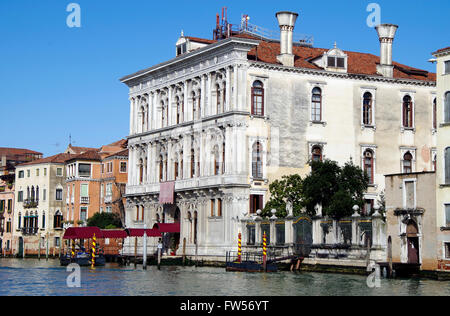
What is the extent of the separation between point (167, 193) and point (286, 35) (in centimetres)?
1272

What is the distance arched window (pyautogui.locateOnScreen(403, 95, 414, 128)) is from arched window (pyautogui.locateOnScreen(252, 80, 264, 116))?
987 cm

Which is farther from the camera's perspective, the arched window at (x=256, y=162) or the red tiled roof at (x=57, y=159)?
the red tiled roof at (x=57, y=159)

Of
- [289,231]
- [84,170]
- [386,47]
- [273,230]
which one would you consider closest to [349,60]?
[386,47]

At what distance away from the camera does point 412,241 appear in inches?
1634

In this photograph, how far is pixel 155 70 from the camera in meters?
62.8

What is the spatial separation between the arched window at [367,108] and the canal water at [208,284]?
15.8m

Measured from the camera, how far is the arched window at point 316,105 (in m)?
56.7

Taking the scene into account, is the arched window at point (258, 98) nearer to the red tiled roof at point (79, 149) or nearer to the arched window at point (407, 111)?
the arched window at point (407, 111)

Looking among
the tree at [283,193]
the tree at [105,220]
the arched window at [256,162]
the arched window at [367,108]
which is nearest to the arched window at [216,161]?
the arched window at [256,162]

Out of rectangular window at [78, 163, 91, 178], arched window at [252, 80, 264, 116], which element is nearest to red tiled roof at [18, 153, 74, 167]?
rectangular window at [78, 163, 91, 178]

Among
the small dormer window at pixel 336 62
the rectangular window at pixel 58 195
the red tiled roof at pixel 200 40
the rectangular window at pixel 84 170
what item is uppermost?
the red tiled roof at pixel 200 40

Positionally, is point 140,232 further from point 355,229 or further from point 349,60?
point 355,229
